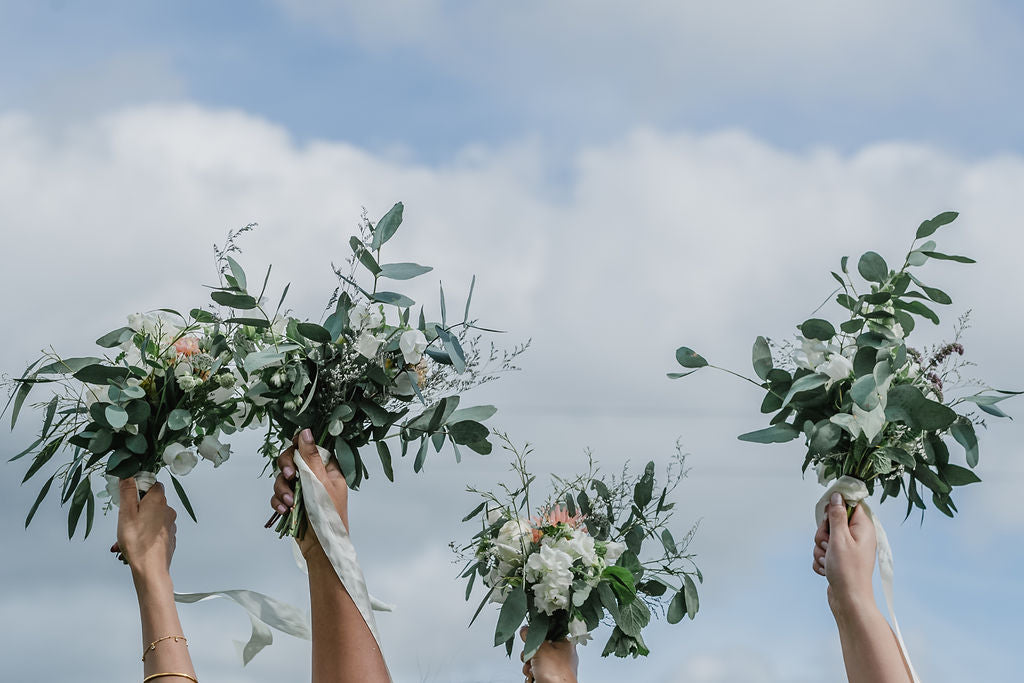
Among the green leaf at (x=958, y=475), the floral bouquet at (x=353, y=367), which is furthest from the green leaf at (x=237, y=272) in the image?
the green leaf at (x=958, y=475)

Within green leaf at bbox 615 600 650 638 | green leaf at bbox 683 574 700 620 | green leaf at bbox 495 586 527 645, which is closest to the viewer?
green leaf at bbox 495 586 527 645

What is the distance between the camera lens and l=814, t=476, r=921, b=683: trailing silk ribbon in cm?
260

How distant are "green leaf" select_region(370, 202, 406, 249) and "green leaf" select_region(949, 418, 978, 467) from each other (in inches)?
60.5

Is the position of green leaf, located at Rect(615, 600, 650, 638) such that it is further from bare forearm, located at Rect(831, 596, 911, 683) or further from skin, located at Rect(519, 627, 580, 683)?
bare forearm, located at Rect(831, 596, 911, 683)

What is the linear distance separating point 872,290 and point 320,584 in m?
1.62

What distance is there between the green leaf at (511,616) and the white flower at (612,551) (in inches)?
11.3

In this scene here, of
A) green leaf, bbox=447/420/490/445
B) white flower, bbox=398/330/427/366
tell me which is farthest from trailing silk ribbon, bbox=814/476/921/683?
white flower, bbox=398/330/427/366

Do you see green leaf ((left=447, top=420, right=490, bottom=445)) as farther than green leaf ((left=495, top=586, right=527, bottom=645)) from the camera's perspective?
No

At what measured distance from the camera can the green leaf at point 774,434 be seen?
2518 mm

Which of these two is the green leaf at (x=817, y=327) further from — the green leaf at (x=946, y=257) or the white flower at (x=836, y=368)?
the green leaf at (x=946, y=257)

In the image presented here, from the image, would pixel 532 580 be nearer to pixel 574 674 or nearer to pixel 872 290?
pixel 574 674

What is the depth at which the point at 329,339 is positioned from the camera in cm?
243

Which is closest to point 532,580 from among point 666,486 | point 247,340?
point 666,486

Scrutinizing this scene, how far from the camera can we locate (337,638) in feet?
7.78
